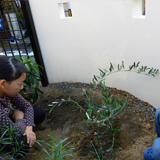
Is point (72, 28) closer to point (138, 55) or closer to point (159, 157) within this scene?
point (138, 55)

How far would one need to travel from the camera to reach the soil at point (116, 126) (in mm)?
1886

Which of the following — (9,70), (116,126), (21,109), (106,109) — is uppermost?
(9,70)

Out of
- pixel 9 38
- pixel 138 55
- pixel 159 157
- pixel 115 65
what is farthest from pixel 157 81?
pixel 9 38

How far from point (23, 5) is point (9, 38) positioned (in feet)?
3.03

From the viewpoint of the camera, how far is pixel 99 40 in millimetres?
2676

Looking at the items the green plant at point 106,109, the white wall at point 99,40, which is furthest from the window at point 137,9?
the green plant at point 106,109

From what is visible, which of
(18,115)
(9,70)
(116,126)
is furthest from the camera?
(116,126)

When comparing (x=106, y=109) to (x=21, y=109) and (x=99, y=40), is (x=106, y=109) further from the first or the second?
(x=99, y=40)

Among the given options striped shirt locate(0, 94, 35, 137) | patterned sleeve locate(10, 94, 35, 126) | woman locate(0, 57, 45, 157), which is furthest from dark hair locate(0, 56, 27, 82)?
patterned sleeve locate(10, 94, 35, 126)

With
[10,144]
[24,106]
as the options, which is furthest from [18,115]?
[10,144]

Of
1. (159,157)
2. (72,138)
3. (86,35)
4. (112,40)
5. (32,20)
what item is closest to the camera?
(159,157)

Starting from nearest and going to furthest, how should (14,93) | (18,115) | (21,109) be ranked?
(14,93)
(18,115)
(21,109)

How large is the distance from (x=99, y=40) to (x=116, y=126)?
125cm

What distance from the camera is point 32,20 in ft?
9.70
